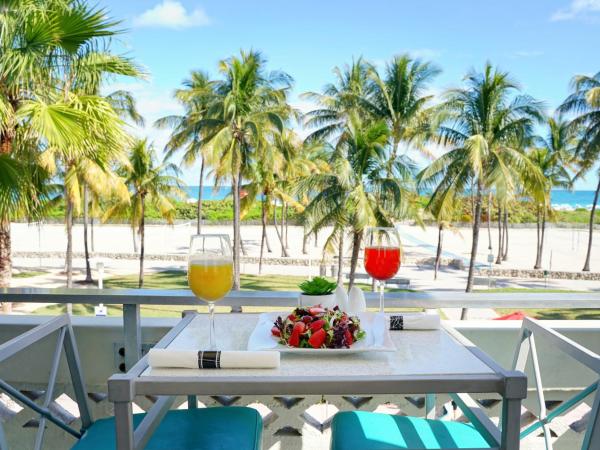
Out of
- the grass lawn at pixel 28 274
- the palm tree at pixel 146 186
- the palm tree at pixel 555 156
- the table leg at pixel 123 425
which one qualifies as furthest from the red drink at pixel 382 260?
the palm tree at pixel 555 156

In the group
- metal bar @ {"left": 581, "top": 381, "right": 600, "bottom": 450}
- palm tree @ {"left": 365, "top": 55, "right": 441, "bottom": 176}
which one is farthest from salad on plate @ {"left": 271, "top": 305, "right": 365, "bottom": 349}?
palm tree @ {"left": 365, "top": 55, "right": 441, "bottom": 176}

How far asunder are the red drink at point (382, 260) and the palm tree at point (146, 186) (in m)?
21.2

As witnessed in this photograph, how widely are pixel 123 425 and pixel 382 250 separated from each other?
27.9 inches

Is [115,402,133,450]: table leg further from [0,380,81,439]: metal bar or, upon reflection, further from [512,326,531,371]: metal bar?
[512,326,531,371]: metal bar

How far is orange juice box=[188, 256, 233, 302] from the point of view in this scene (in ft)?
3.54

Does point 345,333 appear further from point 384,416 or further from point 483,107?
point 483,107

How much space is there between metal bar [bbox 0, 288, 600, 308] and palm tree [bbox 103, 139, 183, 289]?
67.7 feet

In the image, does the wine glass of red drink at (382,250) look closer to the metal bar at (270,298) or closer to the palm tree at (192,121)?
the metal bar at (270,298)

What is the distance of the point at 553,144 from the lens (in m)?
25.6

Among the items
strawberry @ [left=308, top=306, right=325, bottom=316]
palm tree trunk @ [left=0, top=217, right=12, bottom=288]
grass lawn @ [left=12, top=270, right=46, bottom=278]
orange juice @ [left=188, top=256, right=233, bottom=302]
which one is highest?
orange juice @ [left=188, top=256, right=233, bottom=302]

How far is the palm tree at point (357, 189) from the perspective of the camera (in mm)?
14906

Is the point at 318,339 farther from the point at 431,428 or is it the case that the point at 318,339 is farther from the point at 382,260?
the point at 431,428

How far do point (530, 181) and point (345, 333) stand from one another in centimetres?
1663

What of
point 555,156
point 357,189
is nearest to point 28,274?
point 357,189
